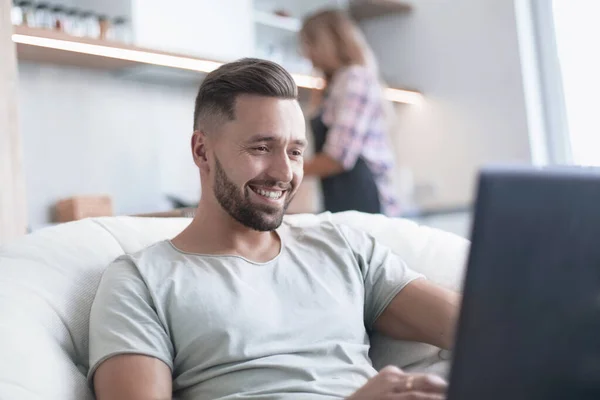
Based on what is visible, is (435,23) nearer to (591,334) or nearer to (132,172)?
(132,172)

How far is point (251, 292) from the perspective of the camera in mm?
1348

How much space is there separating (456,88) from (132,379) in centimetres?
338

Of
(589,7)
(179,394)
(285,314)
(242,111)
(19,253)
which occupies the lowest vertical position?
(179,394)

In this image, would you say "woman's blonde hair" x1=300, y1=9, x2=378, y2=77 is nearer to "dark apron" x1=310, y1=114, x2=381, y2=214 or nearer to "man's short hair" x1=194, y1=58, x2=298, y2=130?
"dark apron" x1=310, y1=114, x2=381, y2=214

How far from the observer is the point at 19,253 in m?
1.38

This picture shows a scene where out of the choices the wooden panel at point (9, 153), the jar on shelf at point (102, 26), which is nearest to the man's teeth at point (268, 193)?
the wooden panel at point (9, 153)

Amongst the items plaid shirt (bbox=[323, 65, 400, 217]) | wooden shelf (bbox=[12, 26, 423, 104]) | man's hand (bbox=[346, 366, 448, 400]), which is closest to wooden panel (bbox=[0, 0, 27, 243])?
wooden shelf (bbox=[12, 26, 423, 104])

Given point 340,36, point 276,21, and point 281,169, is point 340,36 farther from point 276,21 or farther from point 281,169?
point 281,169

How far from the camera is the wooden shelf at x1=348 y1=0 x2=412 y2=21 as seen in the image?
4320 mm

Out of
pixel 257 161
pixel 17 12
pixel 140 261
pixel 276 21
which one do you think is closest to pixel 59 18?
pixel 17 12

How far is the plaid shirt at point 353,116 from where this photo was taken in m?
3.05

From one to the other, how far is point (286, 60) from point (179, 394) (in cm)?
316

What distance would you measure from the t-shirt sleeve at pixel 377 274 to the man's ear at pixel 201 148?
303 millimetres

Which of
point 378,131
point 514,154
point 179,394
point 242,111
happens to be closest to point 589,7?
point 514,154
